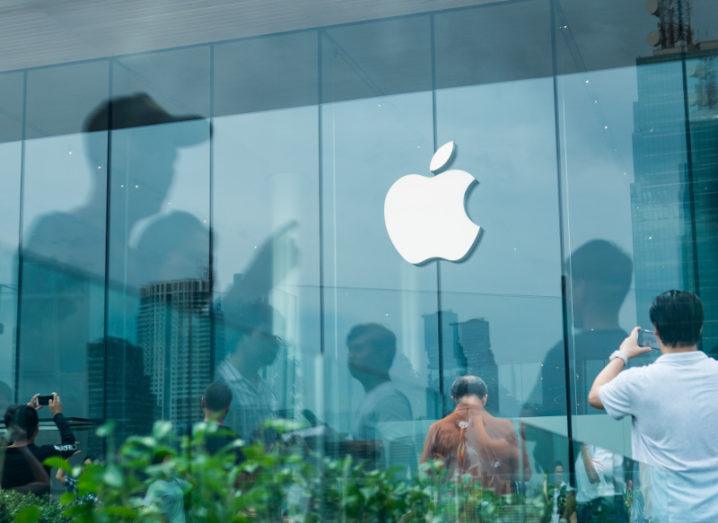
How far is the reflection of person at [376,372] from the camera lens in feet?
17.7

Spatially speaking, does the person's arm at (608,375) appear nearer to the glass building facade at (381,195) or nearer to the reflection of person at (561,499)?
the reflection of person at (561,499)

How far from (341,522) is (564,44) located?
12.7 ft

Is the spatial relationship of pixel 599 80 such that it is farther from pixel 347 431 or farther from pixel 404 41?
pixel 347 431

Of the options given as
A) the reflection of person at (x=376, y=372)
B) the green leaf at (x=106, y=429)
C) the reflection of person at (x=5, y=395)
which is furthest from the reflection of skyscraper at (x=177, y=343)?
the green leaf at (x=106, y=429)

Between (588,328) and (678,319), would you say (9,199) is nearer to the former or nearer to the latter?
(588,328)

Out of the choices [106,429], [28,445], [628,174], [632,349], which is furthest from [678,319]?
[28,445]

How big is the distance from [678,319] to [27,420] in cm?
396

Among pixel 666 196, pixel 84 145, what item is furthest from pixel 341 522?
pixel 84 145

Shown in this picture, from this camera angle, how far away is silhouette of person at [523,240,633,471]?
5.80 metres

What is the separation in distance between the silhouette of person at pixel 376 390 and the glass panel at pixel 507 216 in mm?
331

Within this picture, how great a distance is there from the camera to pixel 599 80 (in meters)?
6.12

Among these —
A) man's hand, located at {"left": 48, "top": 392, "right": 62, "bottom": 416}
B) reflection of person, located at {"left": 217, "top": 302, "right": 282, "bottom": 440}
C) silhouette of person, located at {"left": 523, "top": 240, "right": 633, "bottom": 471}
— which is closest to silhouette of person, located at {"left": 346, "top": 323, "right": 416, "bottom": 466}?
reflection of person, located at {"left": 217, "top": 302, "right": 282, "bottom": 440}

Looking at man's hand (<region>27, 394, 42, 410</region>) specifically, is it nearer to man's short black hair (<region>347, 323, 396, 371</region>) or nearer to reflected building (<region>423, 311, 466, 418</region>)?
man's short black hair (<region>347, 323, 396, 371</region>)

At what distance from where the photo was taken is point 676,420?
3355 mm
